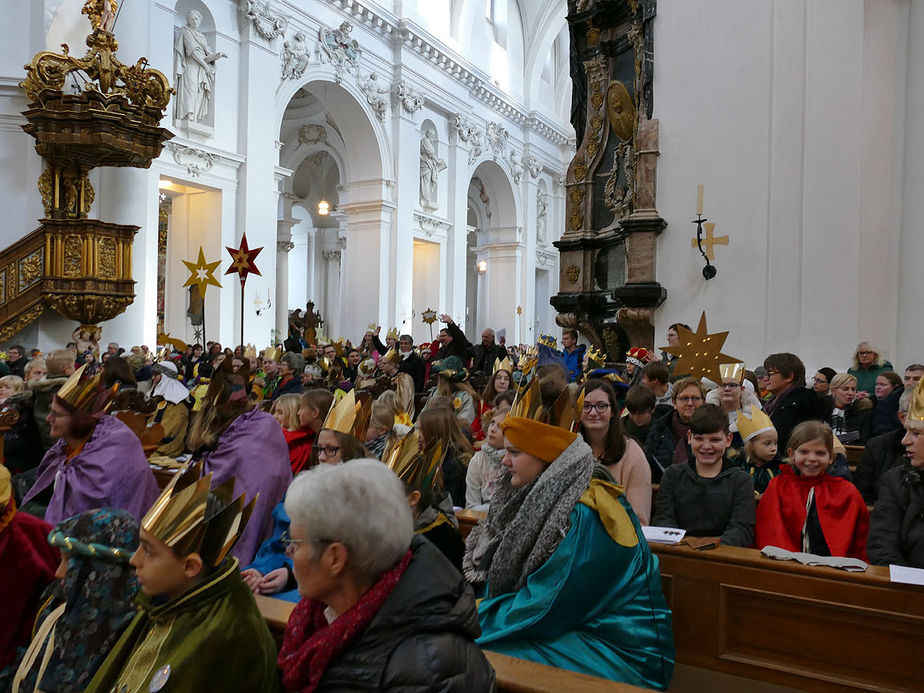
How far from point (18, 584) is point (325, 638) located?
1694 millimetres

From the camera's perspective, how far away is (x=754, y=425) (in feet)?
13.9

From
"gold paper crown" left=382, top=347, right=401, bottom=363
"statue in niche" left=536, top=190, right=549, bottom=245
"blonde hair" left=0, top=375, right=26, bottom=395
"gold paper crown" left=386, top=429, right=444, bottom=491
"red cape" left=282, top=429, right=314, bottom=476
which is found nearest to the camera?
"gold paper crown" left=386, top=429, right=444, bottom=491

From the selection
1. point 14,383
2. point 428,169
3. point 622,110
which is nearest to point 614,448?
point 14,383

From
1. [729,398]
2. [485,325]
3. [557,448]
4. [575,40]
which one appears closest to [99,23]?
[575,40]

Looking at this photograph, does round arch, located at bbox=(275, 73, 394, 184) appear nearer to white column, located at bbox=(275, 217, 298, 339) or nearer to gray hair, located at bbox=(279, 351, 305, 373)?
white column, located at bbox=(275, 217, 298, 339)

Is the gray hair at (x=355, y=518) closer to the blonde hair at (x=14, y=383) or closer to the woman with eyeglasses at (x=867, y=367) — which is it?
the blonde hair at (x=14, y=383)

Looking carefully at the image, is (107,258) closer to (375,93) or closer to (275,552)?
(275,552)

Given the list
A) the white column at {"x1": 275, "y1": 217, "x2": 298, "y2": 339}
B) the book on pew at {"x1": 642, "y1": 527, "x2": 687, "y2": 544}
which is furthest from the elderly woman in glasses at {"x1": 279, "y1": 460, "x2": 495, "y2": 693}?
the white column at {"x1": 275, "y1": 217, "x2": 298, "y2": 339}

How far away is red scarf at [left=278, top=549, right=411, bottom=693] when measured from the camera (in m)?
1.70

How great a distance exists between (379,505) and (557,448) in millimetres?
1071

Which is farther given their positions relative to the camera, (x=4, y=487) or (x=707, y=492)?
(x=707, y=492)

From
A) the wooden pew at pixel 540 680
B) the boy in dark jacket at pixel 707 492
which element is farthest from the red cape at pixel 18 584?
the boy in dark jacket at pixel 707 492

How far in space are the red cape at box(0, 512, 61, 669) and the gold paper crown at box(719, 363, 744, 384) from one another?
4.31m

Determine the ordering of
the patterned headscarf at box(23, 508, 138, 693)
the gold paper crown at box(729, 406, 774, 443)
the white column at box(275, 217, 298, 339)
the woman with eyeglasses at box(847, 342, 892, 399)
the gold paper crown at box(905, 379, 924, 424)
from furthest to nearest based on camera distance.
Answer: the white column at box(275, 217, 298, 339), the woman with eyeglasses at box(847, 342, 892, 399), the gold paper crown at box(729, 406, 774, 443), the gold paper crown at box(905, 379, 924, 424), the patterned headscarf at box(23, 508, 138, 693)
